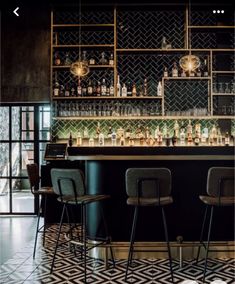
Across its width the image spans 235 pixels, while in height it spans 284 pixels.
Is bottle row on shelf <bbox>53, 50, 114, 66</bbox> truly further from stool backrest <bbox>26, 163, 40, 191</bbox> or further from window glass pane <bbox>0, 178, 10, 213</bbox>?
stool backrest <bbox>26, 163, 40, 191</bbox>

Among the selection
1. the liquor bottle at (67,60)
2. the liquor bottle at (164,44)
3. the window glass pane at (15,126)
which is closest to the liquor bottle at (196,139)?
the liquor bottle at (164,44)

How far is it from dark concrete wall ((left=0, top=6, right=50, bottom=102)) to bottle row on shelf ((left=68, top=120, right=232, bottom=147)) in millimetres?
1121

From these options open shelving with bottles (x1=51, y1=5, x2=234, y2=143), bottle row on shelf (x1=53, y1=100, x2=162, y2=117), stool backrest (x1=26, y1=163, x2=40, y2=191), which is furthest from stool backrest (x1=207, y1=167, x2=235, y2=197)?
bottle row on shelf (x1=53, y1=100, x2=162, y2=117)

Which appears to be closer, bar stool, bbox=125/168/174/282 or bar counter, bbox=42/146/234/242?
bar stool, bbox=125/168/174/282

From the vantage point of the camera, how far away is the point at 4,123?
275 inches

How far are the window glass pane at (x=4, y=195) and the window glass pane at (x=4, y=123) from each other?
828 mm

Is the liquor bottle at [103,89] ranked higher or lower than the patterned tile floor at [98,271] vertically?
higher

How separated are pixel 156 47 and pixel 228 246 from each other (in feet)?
14.1

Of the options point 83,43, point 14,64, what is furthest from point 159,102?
point 14,64

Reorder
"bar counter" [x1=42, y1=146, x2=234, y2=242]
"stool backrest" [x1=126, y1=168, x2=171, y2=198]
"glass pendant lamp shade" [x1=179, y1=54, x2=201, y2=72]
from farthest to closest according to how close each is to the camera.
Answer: "glass pendant lamp shade" [x1=179, y1=54, x2=201, y2=72] → "bar counter" [x1=42, y1=146, x2=234, y2=242] → "stool backrest" [x1=126, y1=168, x2=171, y2=198]

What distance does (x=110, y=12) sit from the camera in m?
7.09

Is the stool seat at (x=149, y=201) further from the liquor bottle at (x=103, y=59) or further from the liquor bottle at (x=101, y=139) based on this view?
the liquor bottle at (x=103, y=59)

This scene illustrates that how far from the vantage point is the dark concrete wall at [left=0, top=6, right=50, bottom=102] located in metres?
6.95

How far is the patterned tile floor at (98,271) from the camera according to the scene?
11.4 feet
